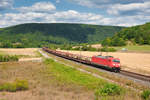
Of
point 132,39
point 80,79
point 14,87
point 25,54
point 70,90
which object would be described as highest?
point 132,39

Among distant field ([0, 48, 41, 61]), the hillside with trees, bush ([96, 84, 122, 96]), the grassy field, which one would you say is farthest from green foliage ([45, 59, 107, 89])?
the hillside with trees

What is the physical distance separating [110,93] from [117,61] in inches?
759

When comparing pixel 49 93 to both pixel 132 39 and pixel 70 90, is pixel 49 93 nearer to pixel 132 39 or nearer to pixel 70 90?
pixel 70 90

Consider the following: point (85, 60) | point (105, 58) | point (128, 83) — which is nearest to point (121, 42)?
point (85, 60)

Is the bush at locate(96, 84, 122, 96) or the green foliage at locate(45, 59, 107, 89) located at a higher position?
the bush at locate(96, 84, 122, 96)

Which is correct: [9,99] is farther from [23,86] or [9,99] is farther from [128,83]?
[128,83]

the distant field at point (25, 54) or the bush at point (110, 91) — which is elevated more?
the bush at point (110, 91)

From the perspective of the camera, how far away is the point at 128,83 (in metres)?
23.2

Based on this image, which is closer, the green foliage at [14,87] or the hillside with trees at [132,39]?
the green foliage at [14,87]

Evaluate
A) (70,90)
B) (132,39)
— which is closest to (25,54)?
(70,90)

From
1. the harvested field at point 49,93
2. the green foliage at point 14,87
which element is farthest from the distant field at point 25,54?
the green foliage at point 14,87

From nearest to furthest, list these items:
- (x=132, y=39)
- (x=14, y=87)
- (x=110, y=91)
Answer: (x=110, y=91) < (x=14, y=87) < (x=132, y=39)

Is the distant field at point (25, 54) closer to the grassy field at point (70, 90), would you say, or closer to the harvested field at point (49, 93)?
the grassy field at point (70, 90)

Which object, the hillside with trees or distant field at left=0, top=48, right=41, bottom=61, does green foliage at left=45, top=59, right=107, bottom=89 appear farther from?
the hillside with trees
